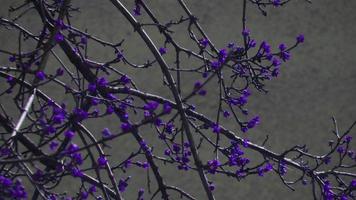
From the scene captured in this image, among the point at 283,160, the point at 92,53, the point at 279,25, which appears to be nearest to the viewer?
the point at 283,160

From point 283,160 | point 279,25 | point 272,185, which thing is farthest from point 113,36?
point 283,160

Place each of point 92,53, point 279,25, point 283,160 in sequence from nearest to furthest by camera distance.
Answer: point 283,160 < point 92,53 < point 279,25

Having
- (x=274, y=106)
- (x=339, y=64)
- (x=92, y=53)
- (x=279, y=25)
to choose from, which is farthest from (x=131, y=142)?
(x=339, y=64)

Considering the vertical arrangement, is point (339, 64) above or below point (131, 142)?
above

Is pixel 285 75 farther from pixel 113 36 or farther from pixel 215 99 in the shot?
pixel 113 36

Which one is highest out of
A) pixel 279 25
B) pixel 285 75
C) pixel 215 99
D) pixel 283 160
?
pixel 279 25

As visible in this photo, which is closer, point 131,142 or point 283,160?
point 283,160
